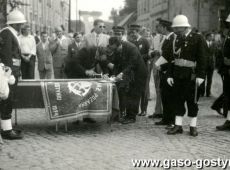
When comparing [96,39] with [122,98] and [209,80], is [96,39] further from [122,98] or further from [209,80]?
[209,80]

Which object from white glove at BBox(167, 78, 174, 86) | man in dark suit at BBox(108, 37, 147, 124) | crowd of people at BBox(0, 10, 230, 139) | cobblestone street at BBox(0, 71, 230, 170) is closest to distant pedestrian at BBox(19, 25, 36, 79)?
crowd of people at BBox(0, 10, 230, 139)

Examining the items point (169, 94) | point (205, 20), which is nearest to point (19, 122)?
point (169, 94)

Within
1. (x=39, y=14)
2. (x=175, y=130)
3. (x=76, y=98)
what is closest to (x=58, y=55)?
(x=76, y=98)

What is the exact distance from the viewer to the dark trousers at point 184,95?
8023 millimetres

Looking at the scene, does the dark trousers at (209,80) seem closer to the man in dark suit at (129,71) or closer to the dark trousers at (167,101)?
the man in dark suit at (129,71)

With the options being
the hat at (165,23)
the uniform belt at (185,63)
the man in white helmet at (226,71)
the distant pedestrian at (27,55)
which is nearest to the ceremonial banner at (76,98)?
the uniform belt at (185,63)

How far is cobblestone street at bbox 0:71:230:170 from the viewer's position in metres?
6.22

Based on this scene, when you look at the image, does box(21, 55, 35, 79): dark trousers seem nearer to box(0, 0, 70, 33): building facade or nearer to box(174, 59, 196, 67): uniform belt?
box(174, 59, 196, 67): uniform belt

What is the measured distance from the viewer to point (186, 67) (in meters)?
7.97

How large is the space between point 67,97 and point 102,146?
1330 mm

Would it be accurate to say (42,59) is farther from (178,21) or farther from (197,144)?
(197,144)

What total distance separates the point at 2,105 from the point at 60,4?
64009 millimetres

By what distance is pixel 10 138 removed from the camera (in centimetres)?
777

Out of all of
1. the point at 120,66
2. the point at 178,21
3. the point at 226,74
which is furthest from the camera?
the point at 120,66
